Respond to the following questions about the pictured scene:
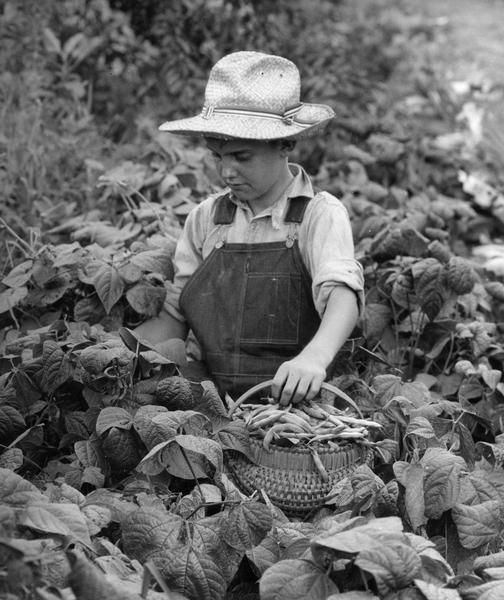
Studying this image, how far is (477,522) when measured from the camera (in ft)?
7.54

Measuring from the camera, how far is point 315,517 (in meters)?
2.42

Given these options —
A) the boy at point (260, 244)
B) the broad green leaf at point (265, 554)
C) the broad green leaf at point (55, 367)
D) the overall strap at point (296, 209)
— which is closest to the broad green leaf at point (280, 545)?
the broad green leaf at point (265, 554)

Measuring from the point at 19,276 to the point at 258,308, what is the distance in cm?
80

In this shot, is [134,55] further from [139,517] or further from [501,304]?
[139,517]

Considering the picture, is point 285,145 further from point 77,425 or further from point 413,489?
point 413,489

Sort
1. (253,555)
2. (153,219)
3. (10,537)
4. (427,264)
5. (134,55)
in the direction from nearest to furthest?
(10,537), (253,555), (427,264), (153,219), (134,55)

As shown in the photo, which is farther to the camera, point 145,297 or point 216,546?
point 145,297

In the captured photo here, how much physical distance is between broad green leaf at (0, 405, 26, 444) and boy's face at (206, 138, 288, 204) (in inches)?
35.4

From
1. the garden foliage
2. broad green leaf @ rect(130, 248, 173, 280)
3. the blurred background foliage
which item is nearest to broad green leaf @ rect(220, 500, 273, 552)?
the garden foliage

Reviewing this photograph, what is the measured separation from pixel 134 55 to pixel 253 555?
410 cm

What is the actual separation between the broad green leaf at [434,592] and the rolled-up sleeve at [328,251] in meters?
1.07

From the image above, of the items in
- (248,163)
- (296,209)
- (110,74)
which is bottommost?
(110,74)

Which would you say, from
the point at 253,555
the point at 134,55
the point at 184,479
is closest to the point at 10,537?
the point at 253,555

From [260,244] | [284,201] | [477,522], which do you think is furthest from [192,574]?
[284,201]
